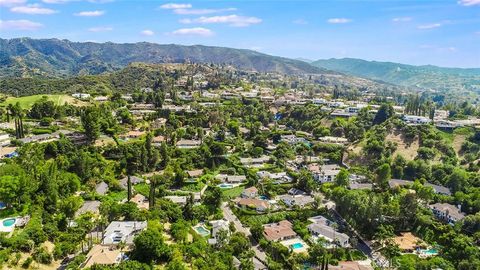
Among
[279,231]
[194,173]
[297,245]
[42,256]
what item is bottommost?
[297,245]

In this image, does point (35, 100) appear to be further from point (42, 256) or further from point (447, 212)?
point (447, 212)

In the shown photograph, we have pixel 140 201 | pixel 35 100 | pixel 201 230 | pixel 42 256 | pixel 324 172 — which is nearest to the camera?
pixel 42 256

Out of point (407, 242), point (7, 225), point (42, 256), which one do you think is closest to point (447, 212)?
point (407, 242)

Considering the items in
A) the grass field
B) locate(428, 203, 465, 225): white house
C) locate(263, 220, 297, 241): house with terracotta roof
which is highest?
the grass field

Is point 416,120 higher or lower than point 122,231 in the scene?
higher

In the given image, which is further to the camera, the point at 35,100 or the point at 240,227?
the point at 35,100

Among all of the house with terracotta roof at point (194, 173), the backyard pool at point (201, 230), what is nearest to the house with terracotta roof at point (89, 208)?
the backyard pool at point (201, 230)

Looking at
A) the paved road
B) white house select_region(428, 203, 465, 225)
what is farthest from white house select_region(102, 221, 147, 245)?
white house select_region(428, 203, 465, 225)

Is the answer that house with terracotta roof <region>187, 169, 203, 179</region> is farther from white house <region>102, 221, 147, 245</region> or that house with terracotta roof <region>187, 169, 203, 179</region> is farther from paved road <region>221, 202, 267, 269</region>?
white house <region>102, 221, 147, 245</region>
